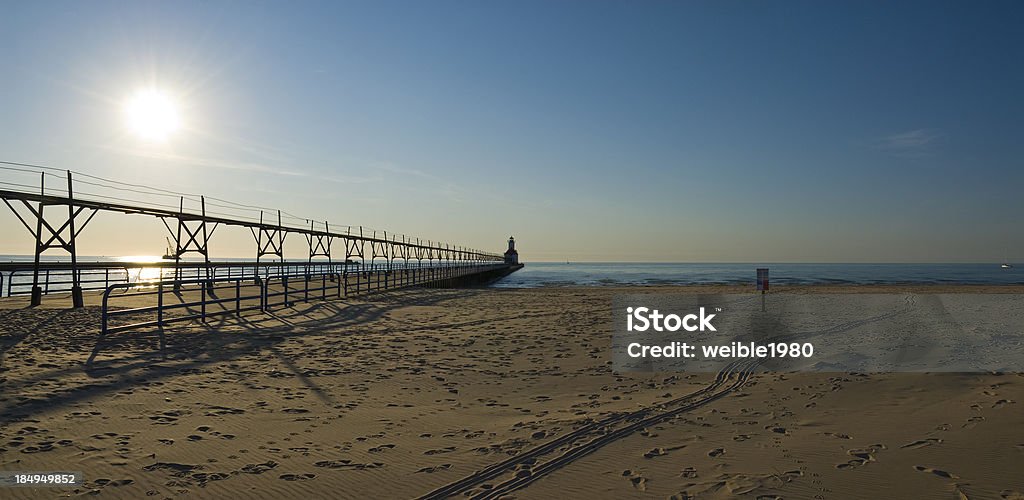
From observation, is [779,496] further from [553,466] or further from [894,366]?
[894,366]

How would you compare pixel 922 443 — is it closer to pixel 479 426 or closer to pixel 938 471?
pixel 938 471

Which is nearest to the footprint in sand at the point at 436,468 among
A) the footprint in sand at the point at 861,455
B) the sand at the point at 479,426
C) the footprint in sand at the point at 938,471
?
the sand at the point at 479,426

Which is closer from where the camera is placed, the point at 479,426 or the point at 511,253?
the point at 479,426

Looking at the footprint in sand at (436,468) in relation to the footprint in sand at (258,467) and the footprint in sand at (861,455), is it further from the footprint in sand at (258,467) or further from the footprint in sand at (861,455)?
the footprint in sand at (861,455)

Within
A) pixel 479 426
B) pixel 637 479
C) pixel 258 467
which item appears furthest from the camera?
pixel 479 426

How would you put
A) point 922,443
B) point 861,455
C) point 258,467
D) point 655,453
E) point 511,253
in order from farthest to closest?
point 511,253 → point 922,443 → point 655,453 → point 861,455 → point 258,467

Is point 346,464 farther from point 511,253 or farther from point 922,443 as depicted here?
point 511,253

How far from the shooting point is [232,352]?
32.6 feet

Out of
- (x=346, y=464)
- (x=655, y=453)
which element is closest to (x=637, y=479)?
(x=655, y=453)

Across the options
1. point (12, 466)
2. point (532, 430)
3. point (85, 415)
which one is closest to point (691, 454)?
point (532, 430)

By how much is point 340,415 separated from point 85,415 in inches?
101

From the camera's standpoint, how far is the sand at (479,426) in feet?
13.9

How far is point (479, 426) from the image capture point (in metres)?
5.78

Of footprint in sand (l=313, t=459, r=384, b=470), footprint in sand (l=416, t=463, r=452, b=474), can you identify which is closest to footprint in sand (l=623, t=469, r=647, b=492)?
footprint in sand (l=416, t=463, r=452, b=474)
